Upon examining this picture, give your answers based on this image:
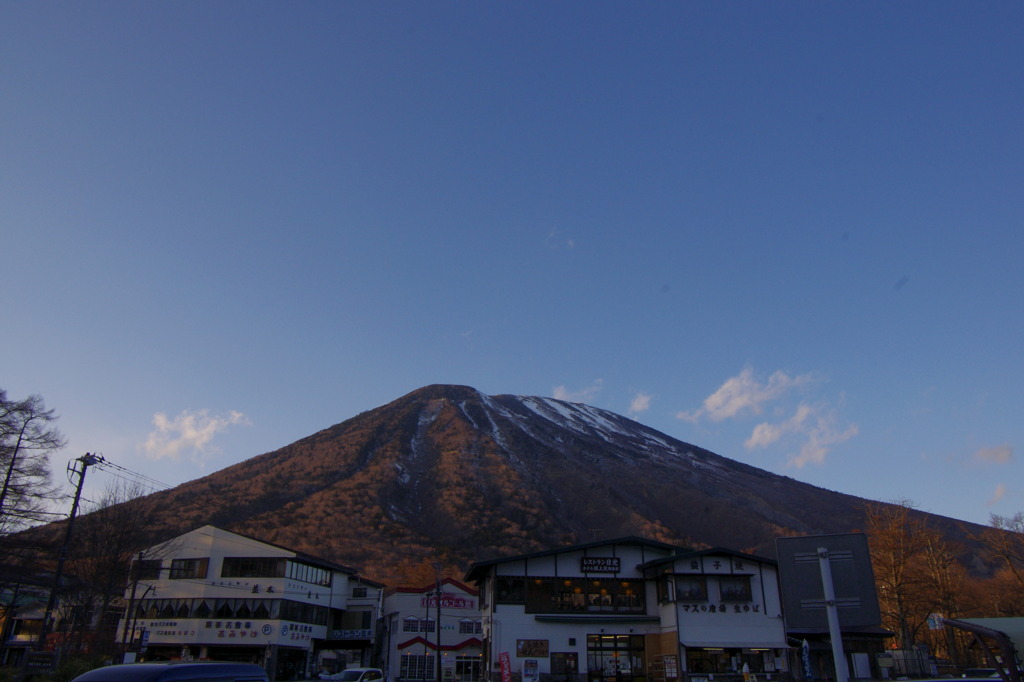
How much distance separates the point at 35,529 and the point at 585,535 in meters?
99.6

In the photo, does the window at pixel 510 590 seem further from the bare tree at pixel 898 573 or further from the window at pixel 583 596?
the bare tree at pixel 898 573

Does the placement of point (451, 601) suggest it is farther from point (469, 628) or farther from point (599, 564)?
point (599, 564)

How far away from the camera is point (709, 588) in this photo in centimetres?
3841

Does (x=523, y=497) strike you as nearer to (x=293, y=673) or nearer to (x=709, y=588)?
(x=293, y=673)

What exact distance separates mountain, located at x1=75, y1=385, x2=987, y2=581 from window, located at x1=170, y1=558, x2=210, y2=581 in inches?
1393

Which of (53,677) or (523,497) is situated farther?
(523,497)

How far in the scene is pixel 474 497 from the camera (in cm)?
13788

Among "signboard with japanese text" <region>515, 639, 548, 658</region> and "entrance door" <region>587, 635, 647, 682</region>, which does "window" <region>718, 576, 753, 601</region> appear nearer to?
"entrance door" <region>587, 635, 647, 682</region>

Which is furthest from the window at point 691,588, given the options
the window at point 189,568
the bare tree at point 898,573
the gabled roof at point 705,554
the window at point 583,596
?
the window at point 189,568

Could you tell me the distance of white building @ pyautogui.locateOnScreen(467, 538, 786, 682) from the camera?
122 feet

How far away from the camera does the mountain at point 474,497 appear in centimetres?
11094

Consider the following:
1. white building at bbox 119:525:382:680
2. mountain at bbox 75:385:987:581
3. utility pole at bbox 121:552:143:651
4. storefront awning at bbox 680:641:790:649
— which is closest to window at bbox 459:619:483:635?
white building at bbox 119:525:382:680

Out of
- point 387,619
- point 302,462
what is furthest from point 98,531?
point 302,462

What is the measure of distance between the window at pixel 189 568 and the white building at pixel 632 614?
89.3 feet
